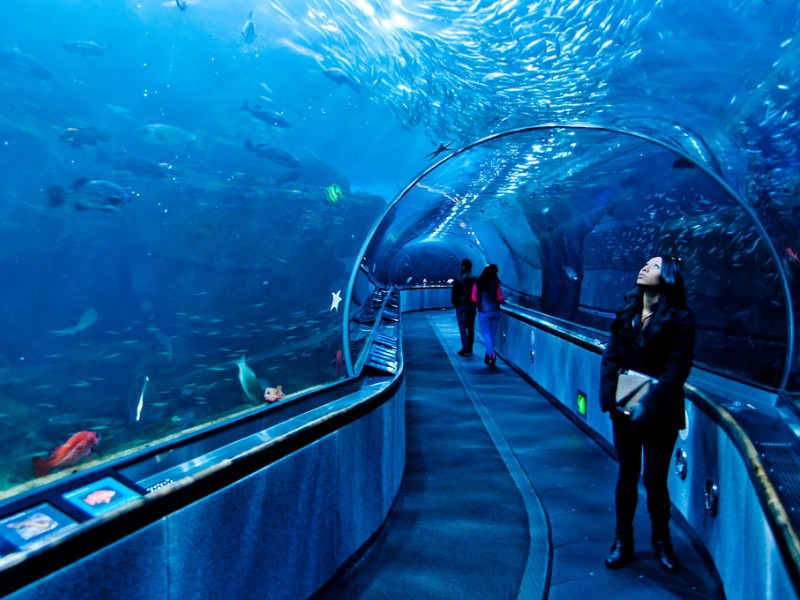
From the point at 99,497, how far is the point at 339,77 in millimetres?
5409

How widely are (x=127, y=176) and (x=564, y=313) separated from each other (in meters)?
13.6

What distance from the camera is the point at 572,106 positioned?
7.29m

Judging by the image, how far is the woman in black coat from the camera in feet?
9.60

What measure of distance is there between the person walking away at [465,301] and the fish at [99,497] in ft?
28.7

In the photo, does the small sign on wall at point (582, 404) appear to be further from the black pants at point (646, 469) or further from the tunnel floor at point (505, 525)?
the black pants at point (646, 469)

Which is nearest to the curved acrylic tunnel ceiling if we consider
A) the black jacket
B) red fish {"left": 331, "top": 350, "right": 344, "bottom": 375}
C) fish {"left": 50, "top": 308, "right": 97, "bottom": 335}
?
red fish {"left": 331, "top": 350, "right": 344, "bottom": 375}

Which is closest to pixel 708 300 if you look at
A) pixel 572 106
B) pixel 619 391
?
pixel 572 106

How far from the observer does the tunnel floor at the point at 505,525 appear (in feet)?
10.1

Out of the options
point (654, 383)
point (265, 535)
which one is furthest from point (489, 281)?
point (265, 535)

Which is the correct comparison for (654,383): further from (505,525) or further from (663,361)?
(505,525)

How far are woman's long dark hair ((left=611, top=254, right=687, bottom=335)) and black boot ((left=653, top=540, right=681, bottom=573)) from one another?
3.98 feet

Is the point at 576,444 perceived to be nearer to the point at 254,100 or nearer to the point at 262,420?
the point at 262,420

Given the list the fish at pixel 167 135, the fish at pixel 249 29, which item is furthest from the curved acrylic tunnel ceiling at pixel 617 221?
the fish at pixel 167 135

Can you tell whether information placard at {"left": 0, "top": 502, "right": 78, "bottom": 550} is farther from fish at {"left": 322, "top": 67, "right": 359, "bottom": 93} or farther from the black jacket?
fish at {"left": 322, "top": 67, "right": 359, "bottom": 93}
